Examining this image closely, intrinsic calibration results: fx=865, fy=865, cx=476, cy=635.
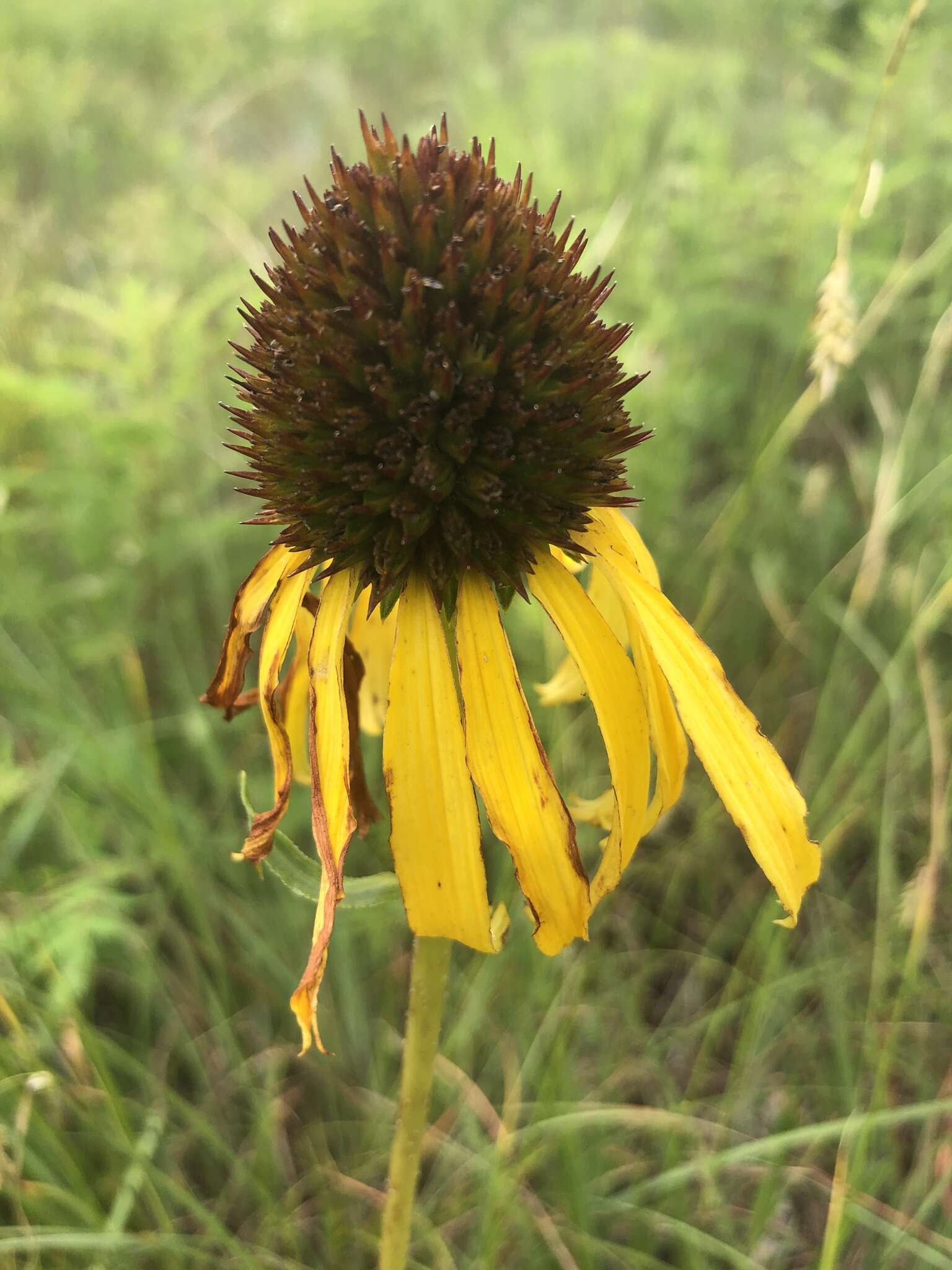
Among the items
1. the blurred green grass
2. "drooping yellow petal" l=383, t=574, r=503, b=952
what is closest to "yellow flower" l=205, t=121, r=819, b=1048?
"drooping yellow petal" l=383, t=574, r=503, b=952

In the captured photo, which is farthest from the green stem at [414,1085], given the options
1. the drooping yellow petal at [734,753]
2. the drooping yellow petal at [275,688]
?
the drooping yellow petal at [734,753]

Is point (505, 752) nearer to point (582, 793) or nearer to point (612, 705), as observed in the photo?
point (612, 705)

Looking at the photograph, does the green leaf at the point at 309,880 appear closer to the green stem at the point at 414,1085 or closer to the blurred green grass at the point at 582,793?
the green stem at the point at 414,1085

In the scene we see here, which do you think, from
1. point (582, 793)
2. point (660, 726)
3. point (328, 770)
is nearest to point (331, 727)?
point (328, 770)

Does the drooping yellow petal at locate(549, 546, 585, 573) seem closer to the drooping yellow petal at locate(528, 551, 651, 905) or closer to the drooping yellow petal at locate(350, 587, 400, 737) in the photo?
the drooping yellow petal at locate(528, 551, 651, 905)

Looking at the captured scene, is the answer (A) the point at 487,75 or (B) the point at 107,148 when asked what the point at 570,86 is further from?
(B) the point at 107,148
